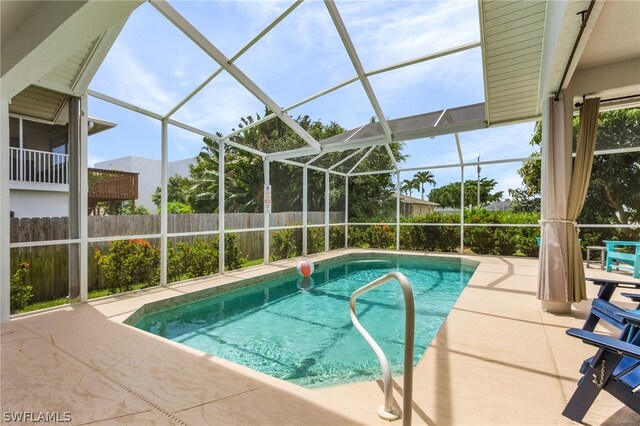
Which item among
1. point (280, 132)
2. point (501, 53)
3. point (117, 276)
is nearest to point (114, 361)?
point (117, 276)

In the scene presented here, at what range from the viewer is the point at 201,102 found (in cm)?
569

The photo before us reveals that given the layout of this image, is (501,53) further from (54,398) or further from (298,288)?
(54,398)

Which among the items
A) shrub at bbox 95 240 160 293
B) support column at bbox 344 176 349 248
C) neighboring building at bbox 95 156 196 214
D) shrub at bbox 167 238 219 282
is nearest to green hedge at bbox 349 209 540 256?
support column at bbox 344 176 349 248

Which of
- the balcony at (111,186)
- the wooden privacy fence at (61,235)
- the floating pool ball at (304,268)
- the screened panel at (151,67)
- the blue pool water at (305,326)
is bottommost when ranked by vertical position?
the blue pool water at (305,326)

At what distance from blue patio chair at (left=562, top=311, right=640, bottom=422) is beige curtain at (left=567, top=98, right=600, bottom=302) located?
2202 millimetres

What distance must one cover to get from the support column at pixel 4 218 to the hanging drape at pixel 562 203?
671 cm

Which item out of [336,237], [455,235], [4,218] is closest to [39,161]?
Result: [4,218]

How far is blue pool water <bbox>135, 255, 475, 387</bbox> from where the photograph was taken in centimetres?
352

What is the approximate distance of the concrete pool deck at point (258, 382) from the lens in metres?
2.02

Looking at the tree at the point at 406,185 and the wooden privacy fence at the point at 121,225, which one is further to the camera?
the tree at the point at 406,185

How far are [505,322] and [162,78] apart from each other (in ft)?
20.0

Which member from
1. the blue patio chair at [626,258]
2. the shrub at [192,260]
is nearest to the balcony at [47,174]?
the shrub at [192,260]

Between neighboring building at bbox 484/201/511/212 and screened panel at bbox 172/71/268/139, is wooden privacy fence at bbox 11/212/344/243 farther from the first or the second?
neighboring building at bbox 484/201/511/212

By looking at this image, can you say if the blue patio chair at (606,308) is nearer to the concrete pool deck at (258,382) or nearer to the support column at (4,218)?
the concrete pool deck at (258,382)
